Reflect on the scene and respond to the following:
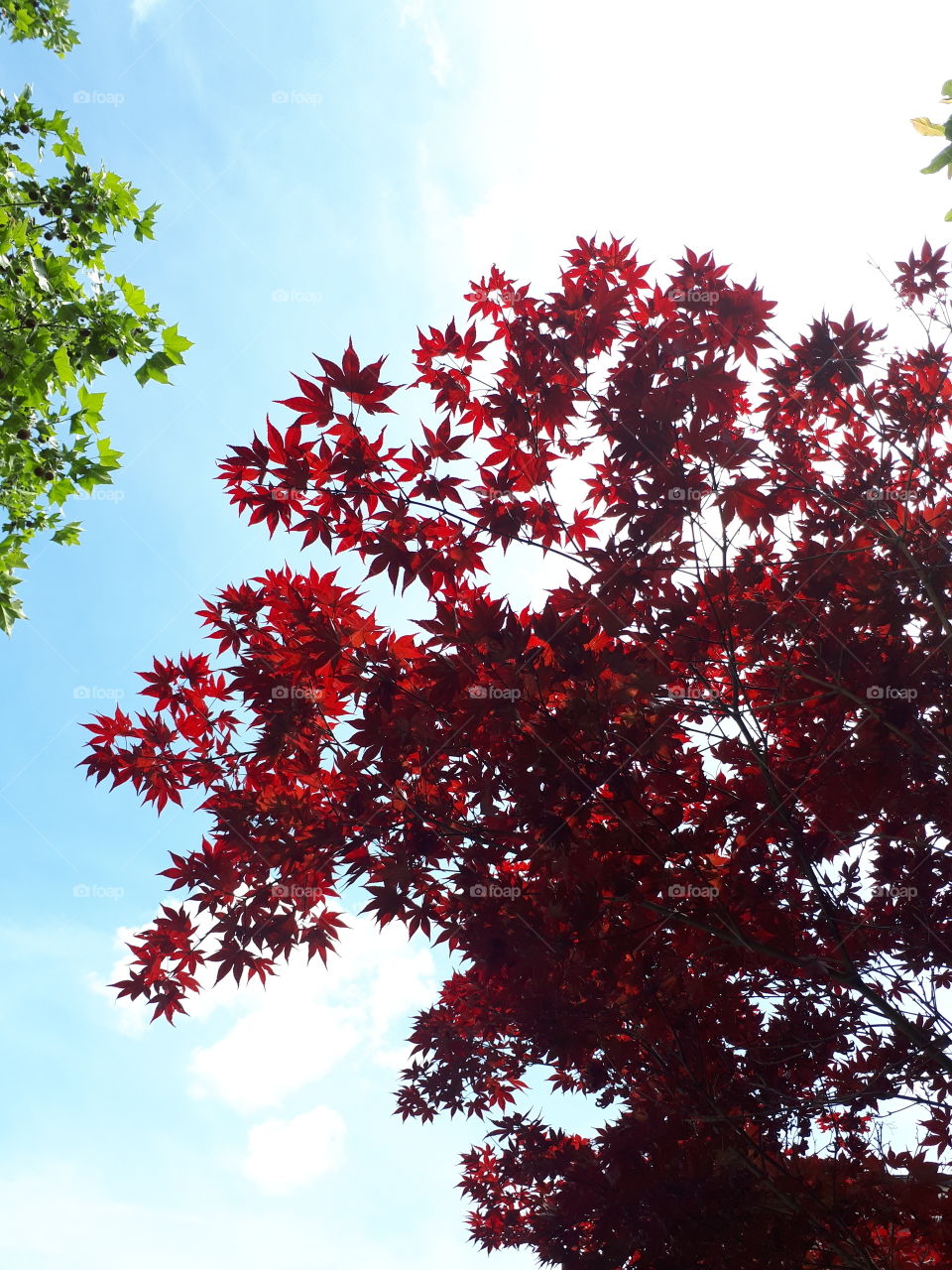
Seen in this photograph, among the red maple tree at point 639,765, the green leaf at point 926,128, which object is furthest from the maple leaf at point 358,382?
the green leaf at point 926,128

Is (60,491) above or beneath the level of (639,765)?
above

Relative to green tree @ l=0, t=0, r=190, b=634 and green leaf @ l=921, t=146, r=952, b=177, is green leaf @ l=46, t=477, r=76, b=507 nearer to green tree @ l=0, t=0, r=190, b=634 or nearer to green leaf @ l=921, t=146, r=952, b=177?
green tree @ l=0, t=0, r=190, b=634

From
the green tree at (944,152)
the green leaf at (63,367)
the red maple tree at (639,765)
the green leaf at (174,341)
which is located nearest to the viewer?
the green tree at (944,152)

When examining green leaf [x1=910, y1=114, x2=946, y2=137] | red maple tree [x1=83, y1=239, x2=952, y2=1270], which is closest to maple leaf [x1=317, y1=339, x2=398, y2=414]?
red maple tree [x1=83, y1=239, x2=952, y2=1270]

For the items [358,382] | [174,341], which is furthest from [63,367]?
[358,382]

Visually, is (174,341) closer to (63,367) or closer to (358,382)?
(63,367)

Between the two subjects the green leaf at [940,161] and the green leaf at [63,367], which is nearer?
the green leaf at [940,161]

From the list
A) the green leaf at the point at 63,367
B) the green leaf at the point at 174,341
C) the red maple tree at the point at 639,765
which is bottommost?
the red maple tree at the point at 639,765

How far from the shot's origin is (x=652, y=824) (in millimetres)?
3725

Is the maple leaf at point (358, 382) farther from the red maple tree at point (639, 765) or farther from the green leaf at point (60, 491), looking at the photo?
the green leaf at point (60, 491)

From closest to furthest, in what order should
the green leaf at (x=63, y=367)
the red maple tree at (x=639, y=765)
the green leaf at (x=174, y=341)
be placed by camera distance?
the red maple tree at (x=639, y=765)
the green leaf at (x=63, y=367)
the green leaf at (x=174, y=341)

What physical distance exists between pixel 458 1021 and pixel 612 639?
168 inches

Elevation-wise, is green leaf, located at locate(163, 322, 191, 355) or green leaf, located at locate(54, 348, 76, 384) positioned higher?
green leaf, located at locate(163, 322, 191, 355)

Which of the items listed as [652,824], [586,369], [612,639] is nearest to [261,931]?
[652,824]
